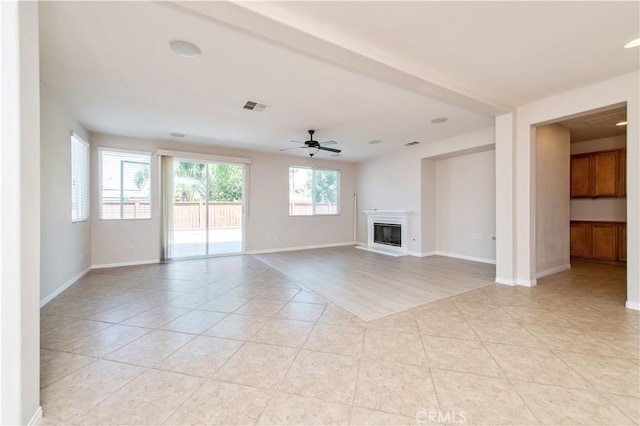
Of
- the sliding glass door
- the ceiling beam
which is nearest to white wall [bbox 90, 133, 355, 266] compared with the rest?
the sliding glass door

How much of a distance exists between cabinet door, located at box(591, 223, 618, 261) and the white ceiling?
3794mm

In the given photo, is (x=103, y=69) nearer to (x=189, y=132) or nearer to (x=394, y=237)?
(x=189, y=132)

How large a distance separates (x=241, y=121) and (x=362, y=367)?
4.01 metres

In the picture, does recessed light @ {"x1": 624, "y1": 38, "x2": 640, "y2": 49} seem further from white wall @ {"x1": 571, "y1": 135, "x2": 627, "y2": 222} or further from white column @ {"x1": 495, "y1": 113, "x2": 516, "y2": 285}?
white wall @ {"x1": 571, "y1": 135, "x2": 627, "y2": 222}

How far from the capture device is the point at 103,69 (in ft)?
9.10

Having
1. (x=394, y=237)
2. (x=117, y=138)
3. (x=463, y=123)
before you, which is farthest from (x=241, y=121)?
(x=394, y=237)

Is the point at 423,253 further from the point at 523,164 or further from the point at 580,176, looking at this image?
the point at 580,176

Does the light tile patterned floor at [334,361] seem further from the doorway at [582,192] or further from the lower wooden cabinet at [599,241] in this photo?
the lower wooden cabinet at [599,241]

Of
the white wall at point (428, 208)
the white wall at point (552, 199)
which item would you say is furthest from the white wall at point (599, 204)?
the white wall at point (428, 208)

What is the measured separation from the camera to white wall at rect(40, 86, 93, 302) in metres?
3.18

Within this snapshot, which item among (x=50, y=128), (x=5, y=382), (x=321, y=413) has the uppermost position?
(x=50, y=128)

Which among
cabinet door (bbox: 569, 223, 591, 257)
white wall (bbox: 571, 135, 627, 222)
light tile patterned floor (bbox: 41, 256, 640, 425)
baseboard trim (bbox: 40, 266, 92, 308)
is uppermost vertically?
white wall (bbox: 571, 135, 627, 222)

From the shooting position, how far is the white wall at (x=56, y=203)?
3.18 m

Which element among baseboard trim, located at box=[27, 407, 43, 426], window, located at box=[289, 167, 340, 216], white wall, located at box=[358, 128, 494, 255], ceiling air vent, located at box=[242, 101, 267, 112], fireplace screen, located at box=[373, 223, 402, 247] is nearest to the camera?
baseboard trim, located at box=[27, 407, 43, 426]
